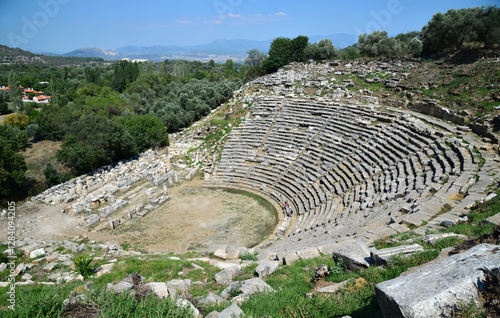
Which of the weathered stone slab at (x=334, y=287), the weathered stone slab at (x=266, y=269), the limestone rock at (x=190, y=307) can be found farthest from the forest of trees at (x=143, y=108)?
the weathered stone slab at (x=334, y=287)

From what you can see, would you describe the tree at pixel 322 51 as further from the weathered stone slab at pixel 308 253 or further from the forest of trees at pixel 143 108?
the weathered stone slab at pixel 308 253

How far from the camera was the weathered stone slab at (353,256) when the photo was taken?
6.88m

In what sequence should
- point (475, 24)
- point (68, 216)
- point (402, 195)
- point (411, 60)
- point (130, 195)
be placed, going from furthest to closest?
point (411, 60) < point (475, 24) < point (130, 195) < point (68, 216) < point (402, 195)

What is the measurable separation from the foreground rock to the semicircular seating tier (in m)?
5.02

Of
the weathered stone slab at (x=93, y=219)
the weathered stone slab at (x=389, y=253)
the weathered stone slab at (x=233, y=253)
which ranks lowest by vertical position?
the weathered stone slab at (x=93, y=219)

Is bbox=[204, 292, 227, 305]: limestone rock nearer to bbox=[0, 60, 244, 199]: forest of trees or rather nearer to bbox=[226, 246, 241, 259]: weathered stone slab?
bbox=[226, 246, 241, 259]: weathered stone slab

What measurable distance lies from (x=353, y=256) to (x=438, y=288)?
120 inches

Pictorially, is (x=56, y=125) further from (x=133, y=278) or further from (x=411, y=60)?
(x=411, y=60)

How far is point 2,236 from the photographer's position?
49.3 feet

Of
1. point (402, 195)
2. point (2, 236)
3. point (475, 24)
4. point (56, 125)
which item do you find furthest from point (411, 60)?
point (56, 125)

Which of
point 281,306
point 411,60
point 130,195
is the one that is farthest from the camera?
point 411,60

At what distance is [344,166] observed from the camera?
61.7 feet

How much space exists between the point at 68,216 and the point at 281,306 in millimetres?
17107

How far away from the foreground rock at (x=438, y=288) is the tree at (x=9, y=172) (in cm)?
2470
